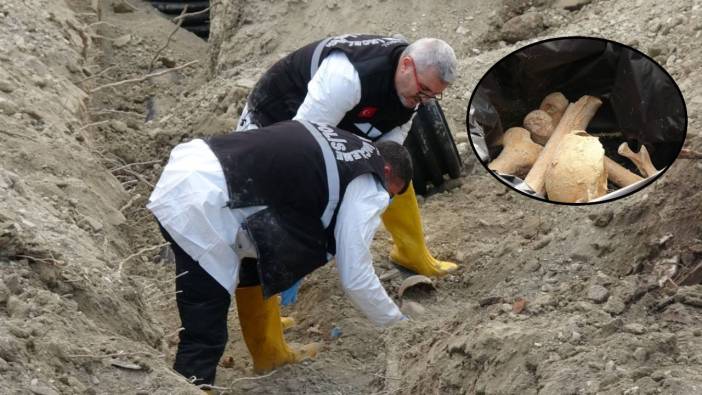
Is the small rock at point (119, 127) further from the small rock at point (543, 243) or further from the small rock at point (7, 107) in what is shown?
the small rock at point (543, 243)

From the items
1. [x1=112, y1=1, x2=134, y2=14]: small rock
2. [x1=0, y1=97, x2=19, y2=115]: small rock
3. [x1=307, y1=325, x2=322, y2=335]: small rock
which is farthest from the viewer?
[x1=112, y1=1, x2=134, y2=14]: small rock

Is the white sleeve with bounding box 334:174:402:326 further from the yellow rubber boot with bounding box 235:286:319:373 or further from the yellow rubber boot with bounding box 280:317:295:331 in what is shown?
the yellow rubber boot with bounding box 280:317:295:331

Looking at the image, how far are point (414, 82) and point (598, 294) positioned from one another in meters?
1.40

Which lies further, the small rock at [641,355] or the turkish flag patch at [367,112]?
the turkish flag patch at [367,112]

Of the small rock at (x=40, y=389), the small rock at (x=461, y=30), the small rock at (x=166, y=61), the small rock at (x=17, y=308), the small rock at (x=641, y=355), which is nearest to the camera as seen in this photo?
the small rock at (x=40, y=389)

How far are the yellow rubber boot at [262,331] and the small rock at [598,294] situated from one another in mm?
1425

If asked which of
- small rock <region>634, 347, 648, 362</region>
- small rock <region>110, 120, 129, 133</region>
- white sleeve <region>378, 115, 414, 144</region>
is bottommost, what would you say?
small rock <region>110, 120, 129, 133</region>

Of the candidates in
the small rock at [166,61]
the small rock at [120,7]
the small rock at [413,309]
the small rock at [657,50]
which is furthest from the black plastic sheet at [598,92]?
the small rock at [120,7]

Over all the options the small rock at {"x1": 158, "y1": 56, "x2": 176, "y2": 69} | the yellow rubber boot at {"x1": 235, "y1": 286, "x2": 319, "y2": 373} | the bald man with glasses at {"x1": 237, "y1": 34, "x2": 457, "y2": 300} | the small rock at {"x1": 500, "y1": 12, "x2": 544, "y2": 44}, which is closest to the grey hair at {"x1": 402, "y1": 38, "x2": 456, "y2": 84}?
the bald man with glasses at {"x1": 237, "y1": 34, "x2": 457, "y2": 300}

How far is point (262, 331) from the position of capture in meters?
5.24

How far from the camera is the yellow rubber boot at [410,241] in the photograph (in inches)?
238

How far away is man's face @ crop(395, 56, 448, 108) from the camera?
5363 mm

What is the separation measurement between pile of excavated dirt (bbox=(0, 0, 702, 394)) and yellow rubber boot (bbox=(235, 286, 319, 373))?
0.07m

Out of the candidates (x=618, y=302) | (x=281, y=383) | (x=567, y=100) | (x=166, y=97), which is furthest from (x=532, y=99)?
(x=166, y=97)
